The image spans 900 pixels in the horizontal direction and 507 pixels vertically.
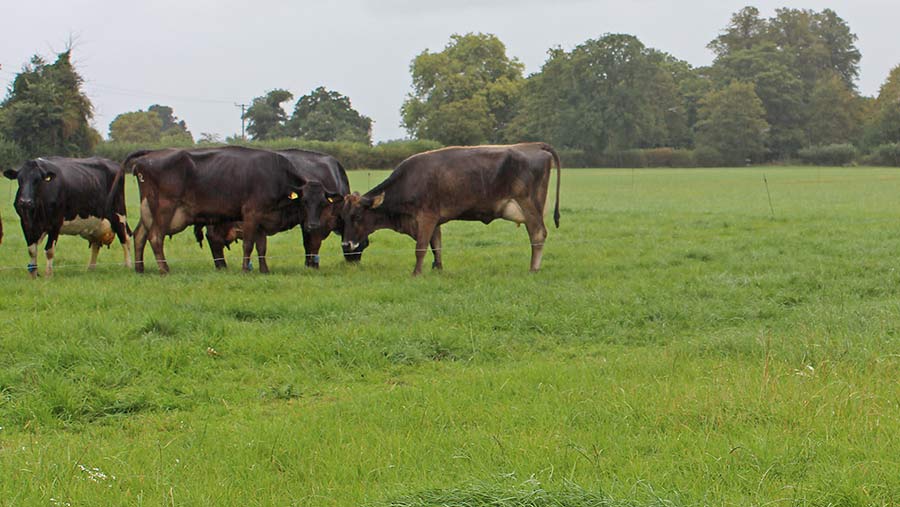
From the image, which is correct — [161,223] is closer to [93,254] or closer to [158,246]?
[158,246]

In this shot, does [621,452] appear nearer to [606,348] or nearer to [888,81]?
[606,348]

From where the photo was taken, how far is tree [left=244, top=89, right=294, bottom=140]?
319ft

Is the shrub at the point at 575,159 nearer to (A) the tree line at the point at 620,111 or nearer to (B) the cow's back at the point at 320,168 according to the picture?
(A) the tree line at the point at 620,111

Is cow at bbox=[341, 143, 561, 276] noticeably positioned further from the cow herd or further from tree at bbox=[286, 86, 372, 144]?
tree at bbox=[286, 86, 372, 144]

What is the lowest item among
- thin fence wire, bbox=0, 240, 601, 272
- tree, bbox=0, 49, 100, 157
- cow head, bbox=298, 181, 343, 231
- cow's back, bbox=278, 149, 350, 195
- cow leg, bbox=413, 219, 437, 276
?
thin fence wire, bbox=0, 240, 601, 272

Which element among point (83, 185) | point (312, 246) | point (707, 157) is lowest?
point (312, 246)

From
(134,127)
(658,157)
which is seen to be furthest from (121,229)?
(134,127)

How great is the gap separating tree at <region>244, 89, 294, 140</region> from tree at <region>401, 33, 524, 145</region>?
13707 millimetres

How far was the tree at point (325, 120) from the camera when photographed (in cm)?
9262

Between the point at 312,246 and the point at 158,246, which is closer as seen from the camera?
the point at 158,246

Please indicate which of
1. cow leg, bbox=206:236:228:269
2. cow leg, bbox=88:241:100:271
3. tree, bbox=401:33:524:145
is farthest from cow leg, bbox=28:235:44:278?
tree, bbox=401:33:524:145

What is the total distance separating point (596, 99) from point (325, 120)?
27.6 metres

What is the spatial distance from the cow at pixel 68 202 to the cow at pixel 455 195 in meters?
3.66

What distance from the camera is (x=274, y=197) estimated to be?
45.7 feet
